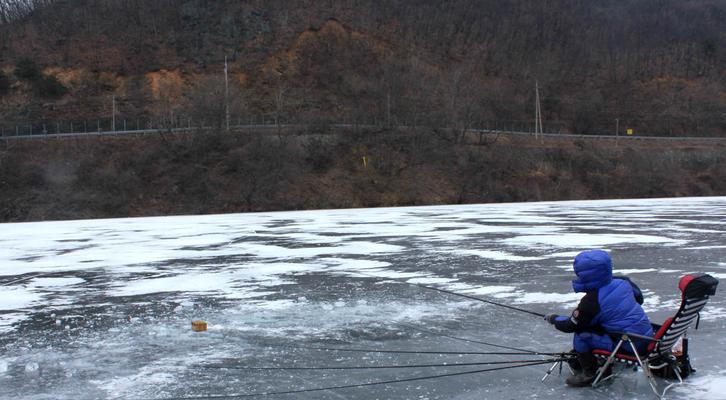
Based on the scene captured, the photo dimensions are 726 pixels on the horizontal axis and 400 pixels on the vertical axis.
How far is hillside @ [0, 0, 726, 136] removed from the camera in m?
60.4

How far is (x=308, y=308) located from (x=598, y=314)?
4104 millimetres

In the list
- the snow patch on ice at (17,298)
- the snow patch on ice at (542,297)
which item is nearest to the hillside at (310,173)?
the snow patch on ice at (17,298)

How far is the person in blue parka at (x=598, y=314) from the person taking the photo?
5570mm

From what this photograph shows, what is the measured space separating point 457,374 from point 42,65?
6658 cm

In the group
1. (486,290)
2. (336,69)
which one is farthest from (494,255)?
(336,69)

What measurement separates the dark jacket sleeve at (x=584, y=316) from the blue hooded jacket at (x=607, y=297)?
3cm

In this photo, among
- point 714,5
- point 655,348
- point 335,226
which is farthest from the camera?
point 714,5

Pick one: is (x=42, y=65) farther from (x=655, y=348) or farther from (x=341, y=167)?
(x=655, y=348)

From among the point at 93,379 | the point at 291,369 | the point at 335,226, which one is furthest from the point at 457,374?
the point at 335,226

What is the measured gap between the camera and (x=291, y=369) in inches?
243

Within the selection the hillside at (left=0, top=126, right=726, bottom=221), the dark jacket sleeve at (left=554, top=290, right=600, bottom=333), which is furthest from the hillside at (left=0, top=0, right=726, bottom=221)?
the dark jacket sleeve at (left=554, top=290, right=600, bottom=333)

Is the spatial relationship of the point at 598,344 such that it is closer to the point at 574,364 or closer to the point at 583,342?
the point at 583,342

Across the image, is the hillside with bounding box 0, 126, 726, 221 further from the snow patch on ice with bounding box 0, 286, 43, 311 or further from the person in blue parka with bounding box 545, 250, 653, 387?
the person in blue parka with bounding box 545, 250, 653, 387

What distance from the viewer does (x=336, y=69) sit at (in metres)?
67.0
